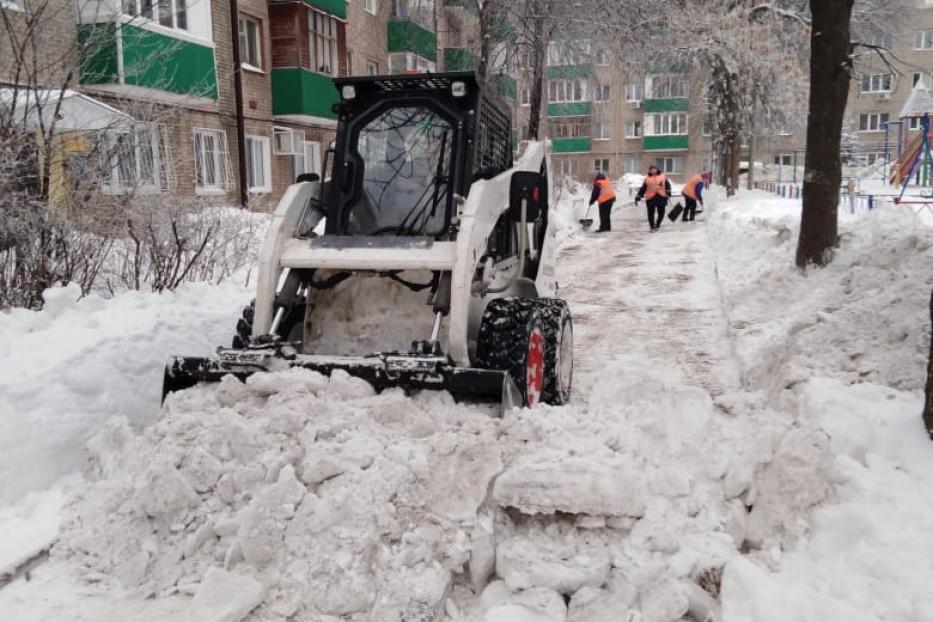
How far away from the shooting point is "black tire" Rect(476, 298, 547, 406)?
477cm

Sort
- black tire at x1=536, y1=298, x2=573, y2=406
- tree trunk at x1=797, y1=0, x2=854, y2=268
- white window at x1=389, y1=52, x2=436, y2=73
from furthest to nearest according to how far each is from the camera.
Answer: white window at x1=389, y1=52, x2=436, y2=73 < tree trunk at x1=797, y1=0, x2=854, y2=268 < black tire at x1=536, y1=298, x2=573, y2=406

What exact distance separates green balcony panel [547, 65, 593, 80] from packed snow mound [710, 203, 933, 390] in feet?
33.2

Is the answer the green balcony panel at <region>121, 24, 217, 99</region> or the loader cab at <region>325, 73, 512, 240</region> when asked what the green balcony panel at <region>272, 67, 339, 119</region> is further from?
the loader cab at <region>325, 73, 512, 240</region>

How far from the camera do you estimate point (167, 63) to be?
13594 mm

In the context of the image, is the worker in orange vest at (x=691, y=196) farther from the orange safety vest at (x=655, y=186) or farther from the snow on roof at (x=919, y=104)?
the snow on roof at (x=919, y=104)

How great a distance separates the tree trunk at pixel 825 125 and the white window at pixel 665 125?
4539 cm

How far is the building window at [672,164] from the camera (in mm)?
54781

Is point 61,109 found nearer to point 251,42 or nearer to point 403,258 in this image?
point 403,258

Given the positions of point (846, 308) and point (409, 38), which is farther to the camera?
point (409, 38)

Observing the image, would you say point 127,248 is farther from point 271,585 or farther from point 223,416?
point 271,585

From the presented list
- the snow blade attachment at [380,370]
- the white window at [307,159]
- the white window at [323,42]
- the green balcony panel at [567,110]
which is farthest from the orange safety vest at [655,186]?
the green balcony panel at [567,110]

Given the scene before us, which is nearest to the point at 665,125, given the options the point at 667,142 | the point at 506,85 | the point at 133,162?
the point at 667,142

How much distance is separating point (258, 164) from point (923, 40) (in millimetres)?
49795

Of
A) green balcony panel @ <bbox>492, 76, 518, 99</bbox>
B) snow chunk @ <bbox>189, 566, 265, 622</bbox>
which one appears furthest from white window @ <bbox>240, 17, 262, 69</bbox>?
snow chunk @ <bbox>189, 566, 265, 622</bbox>
